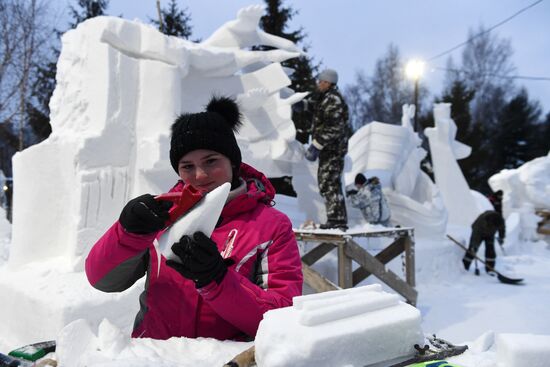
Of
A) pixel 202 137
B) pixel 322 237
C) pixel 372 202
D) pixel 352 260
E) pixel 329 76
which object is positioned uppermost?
pixel 329 76

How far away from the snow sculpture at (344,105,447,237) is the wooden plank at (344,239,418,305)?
2.85 m

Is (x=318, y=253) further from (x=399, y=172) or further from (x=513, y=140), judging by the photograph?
(x=513, y=140)

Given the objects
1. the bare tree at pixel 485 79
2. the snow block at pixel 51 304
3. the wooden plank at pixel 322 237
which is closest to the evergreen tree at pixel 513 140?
the bare tree at pixel 485 79

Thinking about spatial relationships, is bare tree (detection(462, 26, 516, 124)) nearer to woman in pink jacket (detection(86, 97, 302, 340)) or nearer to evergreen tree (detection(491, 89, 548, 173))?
evergreen tree (detection(491, 89, 548, 173))

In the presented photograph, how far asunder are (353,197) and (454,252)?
102 inches

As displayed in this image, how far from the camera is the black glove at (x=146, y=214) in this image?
43.2 inches

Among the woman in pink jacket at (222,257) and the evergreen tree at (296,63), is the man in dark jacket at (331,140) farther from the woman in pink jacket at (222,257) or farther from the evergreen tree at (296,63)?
the evergreen tree at (296,63)

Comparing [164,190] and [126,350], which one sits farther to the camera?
[164,190]

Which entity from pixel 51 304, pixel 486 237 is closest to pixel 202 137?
pixel 51 304

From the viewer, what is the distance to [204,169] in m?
1.46

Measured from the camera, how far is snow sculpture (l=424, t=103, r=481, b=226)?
38.4 ft

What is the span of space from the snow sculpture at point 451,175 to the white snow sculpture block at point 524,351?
1136 centimetres

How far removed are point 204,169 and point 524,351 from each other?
41.4 inches

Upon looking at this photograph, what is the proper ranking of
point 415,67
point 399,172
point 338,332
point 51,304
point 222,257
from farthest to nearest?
point 415,67
point 399,172
point 51,304
point 222,257
point 338,332
